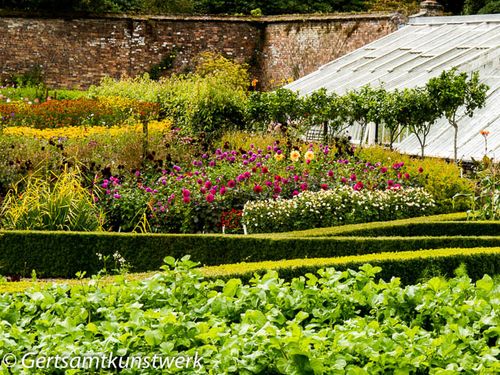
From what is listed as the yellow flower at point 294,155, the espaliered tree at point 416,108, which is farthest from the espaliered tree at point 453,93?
the yellow flower at point 294,155

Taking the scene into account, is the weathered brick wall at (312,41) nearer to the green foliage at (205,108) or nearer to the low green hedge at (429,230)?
the green foliage at (205,108)

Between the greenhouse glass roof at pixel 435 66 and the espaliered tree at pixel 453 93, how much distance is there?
39 cm

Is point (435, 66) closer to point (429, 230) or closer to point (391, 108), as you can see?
point (391, 108)

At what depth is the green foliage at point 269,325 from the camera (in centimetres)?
439

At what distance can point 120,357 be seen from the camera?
455cm

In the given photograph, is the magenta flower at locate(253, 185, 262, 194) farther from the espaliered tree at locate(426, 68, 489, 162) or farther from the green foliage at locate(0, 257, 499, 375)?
the green foliage at locate(0, 257, 499, 375)

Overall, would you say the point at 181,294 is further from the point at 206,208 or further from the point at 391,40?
the point at 391,40

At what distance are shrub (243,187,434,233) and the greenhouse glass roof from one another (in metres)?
2.77

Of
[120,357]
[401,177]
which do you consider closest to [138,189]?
[401,177]

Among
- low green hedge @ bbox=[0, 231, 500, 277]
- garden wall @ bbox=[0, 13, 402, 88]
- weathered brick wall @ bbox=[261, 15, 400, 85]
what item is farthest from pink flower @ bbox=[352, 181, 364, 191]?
garden wall @ bbox=[0, 13, 402, 88]

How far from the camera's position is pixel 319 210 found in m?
11.0

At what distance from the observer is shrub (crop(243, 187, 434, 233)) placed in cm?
1093

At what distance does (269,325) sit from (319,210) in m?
6.58

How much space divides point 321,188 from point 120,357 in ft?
24.5
